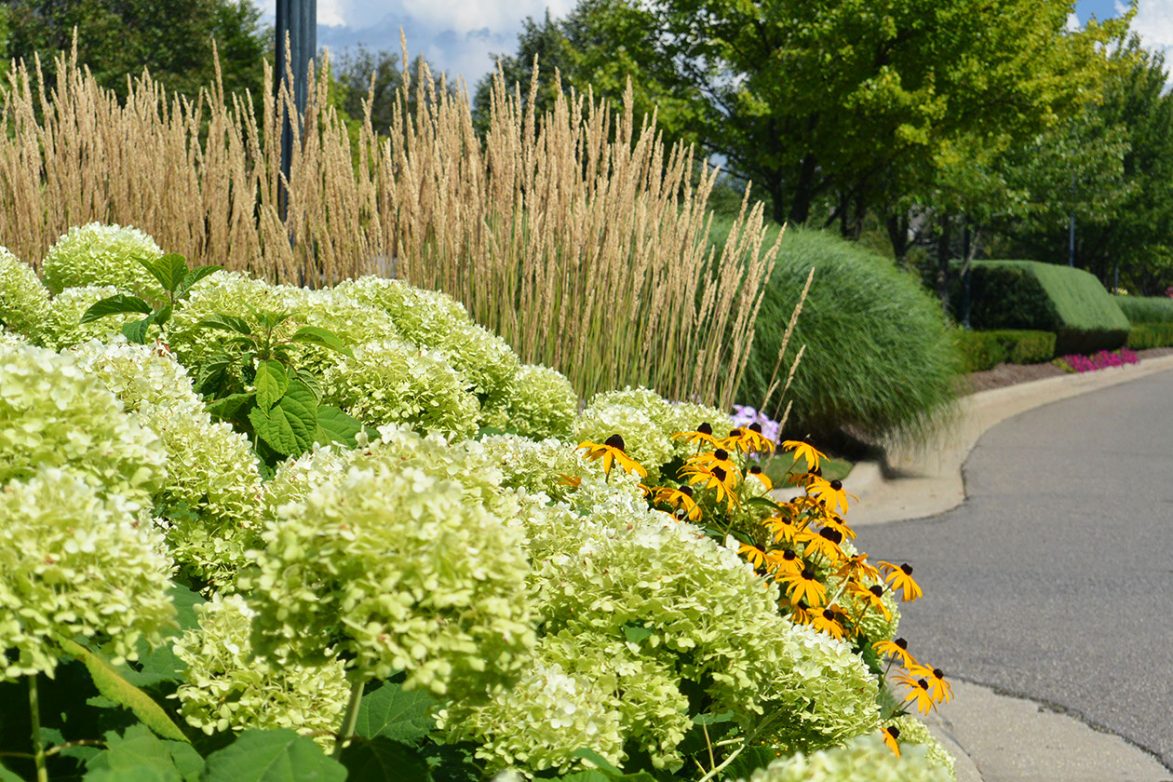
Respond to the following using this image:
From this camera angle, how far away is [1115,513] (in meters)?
9.26

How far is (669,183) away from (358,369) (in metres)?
2.42

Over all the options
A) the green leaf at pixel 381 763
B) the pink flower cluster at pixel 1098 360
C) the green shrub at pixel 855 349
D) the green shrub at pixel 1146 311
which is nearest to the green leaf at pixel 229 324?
the green leaf at pixel 381 763

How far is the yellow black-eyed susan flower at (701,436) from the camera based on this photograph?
11.1 ft

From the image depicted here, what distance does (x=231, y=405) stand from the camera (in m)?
2.58

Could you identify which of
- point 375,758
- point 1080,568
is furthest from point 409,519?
point 1080,568

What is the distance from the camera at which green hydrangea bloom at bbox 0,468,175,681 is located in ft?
3.52

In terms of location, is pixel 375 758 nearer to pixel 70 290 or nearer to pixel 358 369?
pixel 358 369

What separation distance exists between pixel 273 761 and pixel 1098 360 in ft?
87.4

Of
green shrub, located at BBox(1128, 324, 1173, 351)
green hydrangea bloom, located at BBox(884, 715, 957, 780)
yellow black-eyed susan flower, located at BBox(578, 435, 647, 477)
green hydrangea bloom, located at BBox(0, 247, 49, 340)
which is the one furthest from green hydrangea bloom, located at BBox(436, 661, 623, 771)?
green shrub, located at BBox(1128, 324, 1173, 351)

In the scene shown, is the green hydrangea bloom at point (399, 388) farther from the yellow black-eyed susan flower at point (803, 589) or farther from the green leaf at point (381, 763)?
the green leaf at point (381, 763)

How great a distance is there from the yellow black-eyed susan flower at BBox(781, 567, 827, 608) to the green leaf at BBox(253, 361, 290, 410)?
1.37 m

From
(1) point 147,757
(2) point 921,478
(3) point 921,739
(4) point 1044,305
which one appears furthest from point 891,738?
(4) point 1044,305

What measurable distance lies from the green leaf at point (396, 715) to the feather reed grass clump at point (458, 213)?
10.1 ft

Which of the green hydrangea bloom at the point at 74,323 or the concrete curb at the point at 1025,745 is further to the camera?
the concrete curb at the point at 1025,745
